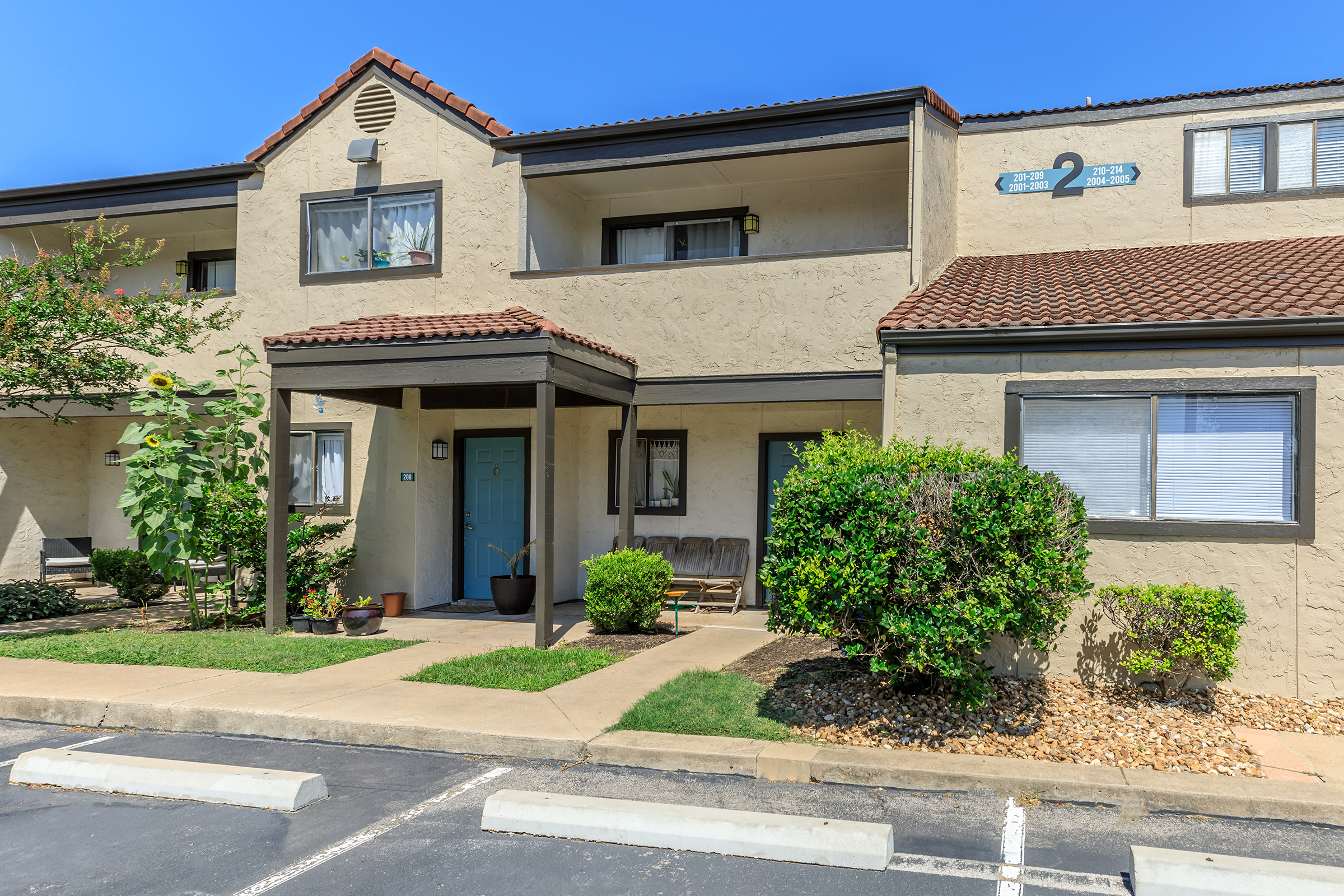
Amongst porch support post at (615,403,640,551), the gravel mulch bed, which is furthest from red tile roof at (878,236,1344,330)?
porch support post at (615,403,640,551)

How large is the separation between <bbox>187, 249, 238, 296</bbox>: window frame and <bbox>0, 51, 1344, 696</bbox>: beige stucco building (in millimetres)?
646

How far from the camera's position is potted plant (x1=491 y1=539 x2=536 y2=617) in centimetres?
1212

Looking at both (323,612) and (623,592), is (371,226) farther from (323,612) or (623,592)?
(623,592)

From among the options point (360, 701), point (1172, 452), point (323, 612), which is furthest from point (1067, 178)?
point (323, 612)

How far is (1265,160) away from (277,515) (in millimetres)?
12186

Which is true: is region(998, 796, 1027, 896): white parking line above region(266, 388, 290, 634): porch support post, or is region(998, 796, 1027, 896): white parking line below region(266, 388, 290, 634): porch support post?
below

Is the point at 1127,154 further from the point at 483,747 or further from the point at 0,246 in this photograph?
the point at 0,246

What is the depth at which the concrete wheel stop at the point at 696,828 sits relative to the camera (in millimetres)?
4504

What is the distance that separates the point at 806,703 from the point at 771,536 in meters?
1.45

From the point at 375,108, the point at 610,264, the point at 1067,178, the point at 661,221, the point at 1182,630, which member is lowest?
the point at 1182,630

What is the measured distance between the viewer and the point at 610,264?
13.5 metres

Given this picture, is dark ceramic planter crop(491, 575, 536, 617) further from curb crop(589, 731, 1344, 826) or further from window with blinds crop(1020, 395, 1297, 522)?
window with blinds crop(1020, 395, 1297, 522)

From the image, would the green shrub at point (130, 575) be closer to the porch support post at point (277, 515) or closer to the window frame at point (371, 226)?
the porch support post at point (277, 515)

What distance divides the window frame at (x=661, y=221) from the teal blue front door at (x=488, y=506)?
9.57 ft
